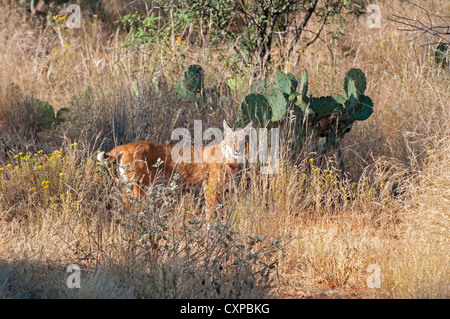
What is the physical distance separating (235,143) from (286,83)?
100cm

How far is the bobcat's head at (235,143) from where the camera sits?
546 cm

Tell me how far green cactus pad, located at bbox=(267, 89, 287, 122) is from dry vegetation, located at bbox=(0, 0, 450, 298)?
32 centimetres

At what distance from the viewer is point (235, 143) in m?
5.46

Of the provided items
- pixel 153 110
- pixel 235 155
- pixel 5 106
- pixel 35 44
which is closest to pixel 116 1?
pixel 35 44

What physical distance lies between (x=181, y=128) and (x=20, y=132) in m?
2.27

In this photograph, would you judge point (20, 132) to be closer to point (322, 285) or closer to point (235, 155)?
point (235, 155)

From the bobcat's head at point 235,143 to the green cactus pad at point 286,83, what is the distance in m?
0.75

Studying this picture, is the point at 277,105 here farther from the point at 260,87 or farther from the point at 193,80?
the point at 193,80

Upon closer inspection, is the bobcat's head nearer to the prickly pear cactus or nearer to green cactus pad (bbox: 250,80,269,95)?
the prickly pear cactus

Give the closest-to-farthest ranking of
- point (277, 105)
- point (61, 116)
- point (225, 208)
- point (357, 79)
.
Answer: point (225, 208) → point (277, 105) → point (357, 79) → point (61, 116)

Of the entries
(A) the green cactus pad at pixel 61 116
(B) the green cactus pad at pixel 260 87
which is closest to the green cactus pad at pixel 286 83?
(B) the green cactus pad at pixel 260 87

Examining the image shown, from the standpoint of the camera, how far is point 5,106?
23.9 feet

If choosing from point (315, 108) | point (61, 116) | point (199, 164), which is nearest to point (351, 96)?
point (315, 108)

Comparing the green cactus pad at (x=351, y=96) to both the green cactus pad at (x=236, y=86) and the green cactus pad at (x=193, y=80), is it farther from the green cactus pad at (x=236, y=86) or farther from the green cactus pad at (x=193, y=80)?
the green cactus pad at (x=193, y=80)
